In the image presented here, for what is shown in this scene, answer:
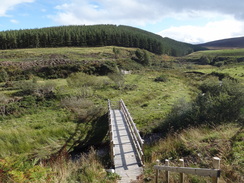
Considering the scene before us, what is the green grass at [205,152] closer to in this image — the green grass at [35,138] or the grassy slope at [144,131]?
the grassy slope at [144,131]

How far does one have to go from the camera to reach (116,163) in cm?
791

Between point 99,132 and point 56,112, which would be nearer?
point 99,132

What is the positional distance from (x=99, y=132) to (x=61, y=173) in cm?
895

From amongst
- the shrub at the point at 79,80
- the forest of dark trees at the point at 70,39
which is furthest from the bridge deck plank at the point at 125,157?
the forest of dark trees at the point at 70,39

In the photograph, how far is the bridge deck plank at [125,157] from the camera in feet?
23.4

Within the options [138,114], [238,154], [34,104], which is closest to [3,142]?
[34,104]

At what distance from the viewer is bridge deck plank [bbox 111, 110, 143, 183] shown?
7137 millimetres

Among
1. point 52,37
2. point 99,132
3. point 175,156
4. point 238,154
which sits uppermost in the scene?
point 52,37

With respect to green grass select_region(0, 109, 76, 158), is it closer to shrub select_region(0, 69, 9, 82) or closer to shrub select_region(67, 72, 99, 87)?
shrub select_region(67, 72, 99, 87)

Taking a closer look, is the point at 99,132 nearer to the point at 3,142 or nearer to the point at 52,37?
the point at 3,142

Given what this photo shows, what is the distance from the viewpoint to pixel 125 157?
8336 mm

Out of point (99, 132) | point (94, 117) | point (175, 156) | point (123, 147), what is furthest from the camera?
point (94, 117)

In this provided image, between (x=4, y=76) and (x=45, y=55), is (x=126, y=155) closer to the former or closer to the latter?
(x=4, y=76)

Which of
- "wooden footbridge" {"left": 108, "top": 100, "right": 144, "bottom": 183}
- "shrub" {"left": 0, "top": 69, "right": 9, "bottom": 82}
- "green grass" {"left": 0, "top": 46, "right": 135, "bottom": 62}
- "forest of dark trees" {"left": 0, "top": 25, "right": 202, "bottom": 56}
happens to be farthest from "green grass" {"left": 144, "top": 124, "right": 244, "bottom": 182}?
"forest of dark trees" {"left": 0, "top": 25, "right": 202, "bottom": 56}
